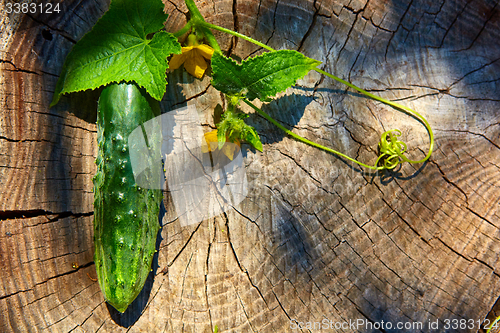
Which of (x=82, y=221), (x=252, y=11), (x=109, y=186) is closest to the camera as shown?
(x=109, y=186)

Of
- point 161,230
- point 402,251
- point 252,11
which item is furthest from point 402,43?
point 161,230

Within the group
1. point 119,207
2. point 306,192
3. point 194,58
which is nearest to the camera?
point 119,207

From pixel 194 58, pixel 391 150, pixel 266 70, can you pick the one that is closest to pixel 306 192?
pixel 391 150

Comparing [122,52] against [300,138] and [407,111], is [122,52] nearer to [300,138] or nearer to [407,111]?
[300,138]

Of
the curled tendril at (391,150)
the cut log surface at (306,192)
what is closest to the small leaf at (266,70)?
the cut log surface at (306,192)

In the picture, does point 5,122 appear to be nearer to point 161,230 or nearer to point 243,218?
point 161,230

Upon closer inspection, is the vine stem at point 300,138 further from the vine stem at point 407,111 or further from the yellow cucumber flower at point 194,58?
the yellow cucumber flower at point 194,58
